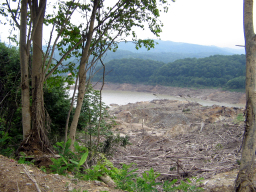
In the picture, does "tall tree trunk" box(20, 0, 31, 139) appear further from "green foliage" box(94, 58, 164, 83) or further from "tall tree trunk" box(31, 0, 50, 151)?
"green foliage" box(94, 58, 164, 83)


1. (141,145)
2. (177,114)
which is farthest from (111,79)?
(141,145)

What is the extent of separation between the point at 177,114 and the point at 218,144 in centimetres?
1021

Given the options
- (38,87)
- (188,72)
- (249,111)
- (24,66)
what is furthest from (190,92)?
(24,66)

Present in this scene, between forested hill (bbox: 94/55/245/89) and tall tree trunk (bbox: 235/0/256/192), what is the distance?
32.9m

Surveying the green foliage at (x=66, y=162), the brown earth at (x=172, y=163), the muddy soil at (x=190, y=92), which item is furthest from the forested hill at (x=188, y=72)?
the green foliage at (x=66, y=162)

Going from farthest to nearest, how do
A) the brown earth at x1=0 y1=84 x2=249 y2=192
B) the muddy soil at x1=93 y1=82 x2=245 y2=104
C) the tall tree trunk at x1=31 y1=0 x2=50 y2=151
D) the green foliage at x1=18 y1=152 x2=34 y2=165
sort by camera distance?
1. the muddy soil at x1=93 y1=82 x2=245 y2=104
2. the tall tree trunk at x1=31 y1=0 x2=50 y2=151
3. the green foliage at x1=18 y1=152 x2=34 y2=165
4. the brown earth at x1=0 y1=84 x2=249 y2=192

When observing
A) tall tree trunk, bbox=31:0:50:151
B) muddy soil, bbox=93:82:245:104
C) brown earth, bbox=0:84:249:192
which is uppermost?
tall tree trunk, bbox=31:0:50:151

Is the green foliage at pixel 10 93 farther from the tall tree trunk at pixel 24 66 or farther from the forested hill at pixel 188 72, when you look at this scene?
the forested hill at pixel 188 72

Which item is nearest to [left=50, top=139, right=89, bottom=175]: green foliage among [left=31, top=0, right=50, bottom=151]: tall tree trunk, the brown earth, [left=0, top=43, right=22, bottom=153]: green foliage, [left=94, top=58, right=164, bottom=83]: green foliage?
the brown earth

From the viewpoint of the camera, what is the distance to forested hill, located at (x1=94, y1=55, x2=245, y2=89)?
125 feet

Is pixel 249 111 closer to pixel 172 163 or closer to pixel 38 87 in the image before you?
pixel 172 163

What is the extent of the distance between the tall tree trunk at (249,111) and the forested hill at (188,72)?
108 feet

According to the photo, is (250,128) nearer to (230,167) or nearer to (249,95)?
(249,95)

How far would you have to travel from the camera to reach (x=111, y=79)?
152ft
